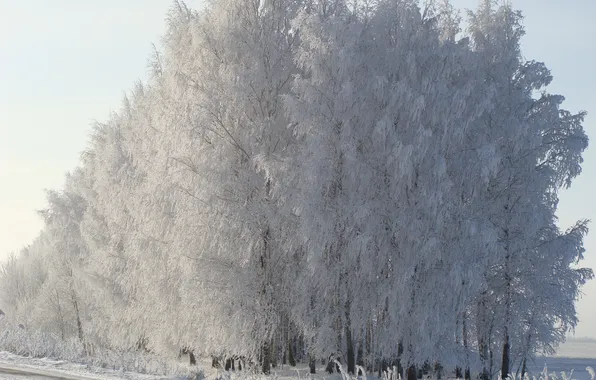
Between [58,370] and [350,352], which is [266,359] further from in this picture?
[58,370]

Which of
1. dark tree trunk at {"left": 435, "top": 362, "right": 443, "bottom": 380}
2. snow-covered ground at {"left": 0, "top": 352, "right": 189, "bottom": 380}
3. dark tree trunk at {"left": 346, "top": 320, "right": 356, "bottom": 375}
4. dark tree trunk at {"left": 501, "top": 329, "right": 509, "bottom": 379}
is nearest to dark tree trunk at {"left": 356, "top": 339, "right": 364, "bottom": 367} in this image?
dark tree trunk at {"left": 346, "top": 320, "right": 356, "bottom": 375}

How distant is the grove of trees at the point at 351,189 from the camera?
18.8m

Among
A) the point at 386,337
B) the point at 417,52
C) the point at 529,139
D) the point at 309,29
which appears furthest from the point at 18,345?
the point at 529,139

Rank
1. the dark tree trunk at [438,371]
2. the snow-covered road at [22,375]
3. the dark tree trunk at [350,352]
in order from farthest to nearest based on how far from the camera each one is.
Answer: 1. the dark tree trunk at [438,371]
2. the dark tree trunk at [350,352]
3. the snow-covered road at [22,375]

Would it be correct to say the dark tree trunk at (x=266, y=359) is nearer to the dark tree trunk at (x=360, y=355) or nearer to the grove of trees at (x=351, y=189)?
the grove of trees at (x=351, y=189)

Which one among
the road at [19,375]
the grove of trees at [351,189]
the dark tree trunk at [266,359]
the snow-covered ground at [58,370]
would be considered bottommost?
the road at [19,375]

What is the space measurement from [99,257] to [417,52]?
17.1 m

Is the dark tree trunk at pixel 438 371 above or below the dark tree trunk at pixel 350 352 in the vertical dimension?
below

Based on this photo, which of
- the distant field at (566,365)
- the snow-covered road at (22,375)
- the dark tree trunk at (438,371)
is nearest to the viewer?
the snow-covered road at (22,375)

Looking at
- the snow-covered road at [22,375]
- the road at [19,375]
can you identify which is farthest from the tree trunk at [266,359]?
the road at [19,375]

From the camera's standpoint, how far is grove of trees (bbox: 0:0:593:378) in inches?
738

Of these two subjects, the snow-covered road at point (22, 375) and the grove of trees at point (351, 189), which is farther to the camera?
the grove of trees at point (351, 189)

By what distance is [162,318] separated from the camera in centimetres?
2209

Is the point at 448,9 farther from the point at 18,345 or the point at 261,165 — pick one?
the point at 18,345
